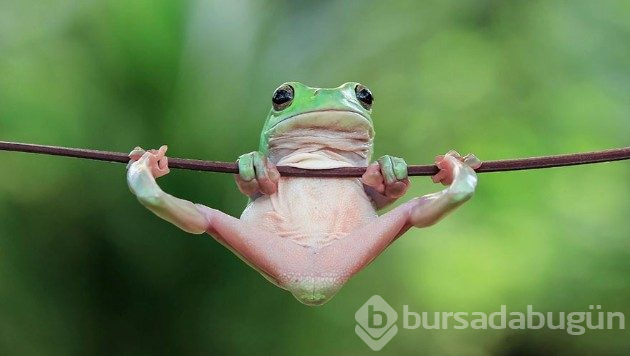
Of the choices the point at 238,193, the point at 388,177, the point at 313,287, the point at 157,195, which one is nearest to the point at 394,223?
the point at 388,177

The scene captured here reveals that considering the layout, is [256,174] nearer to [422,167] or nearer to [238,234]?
[238,234]

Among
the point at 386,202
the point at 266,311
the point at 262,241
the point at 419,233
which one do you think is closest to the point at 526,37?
the point at 419,233

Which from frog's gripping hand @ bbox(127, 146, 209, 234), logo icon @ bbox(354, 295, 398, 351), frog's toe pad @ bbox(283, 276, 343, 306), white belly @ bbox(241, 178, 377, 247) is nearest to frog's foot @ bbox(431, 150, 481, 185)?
white belly @ bbox(241, 178, 377, 247)

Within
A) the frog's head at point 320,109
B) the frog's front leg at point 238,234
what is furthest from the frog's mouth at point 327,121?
the frog's front leg at point 238,234

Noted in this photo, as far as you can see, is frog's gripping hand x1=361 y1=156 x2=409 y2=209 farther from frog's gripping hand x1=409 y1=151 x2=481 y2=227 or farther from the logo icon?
the logo icon

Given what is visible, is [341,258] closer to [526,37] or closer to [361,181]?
[361,181]

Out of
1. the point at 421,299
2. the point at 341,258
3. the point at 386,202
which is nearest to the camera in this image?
the point at 341,258
